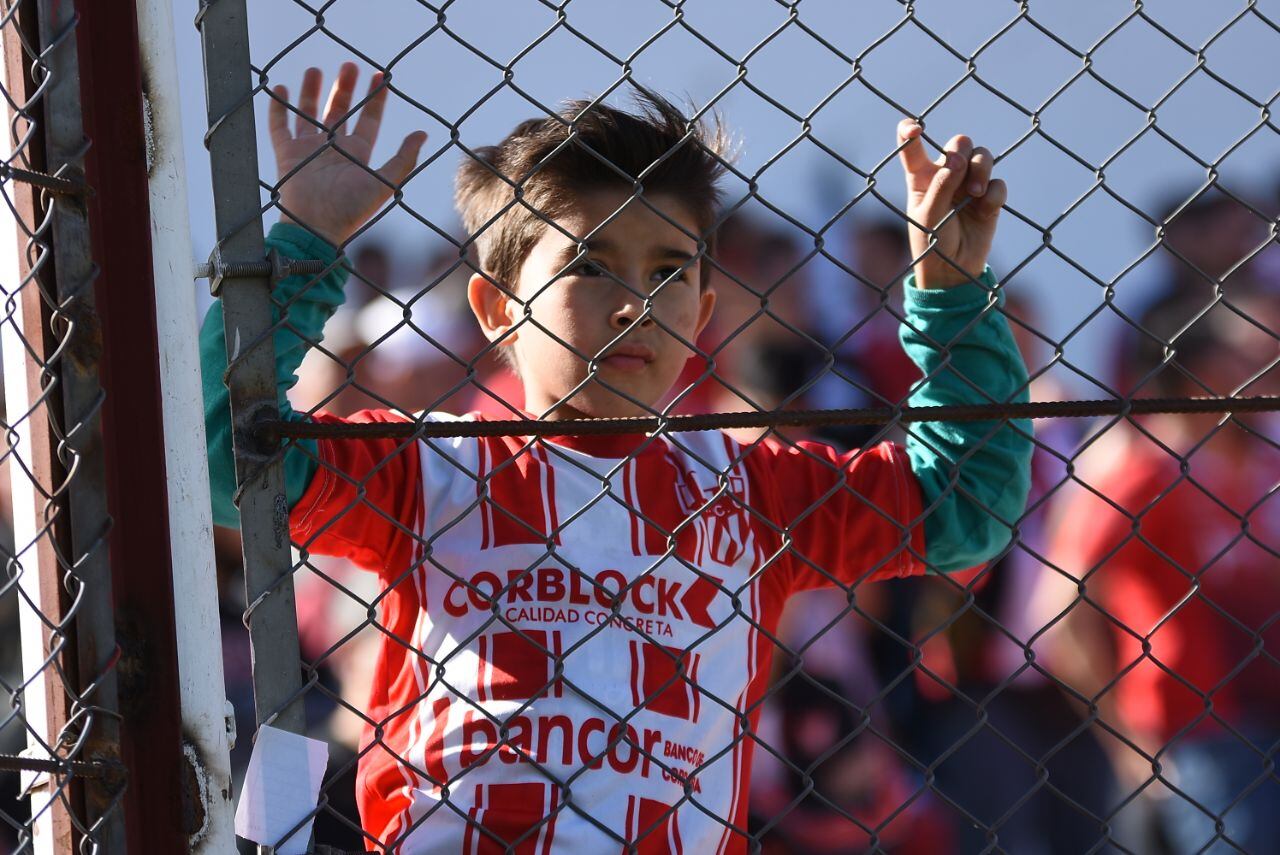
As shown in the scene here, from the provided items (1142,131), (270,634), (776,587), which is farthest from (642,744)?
(1142,131)

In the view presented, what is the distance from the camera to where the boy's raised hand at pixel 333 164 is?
179 cm

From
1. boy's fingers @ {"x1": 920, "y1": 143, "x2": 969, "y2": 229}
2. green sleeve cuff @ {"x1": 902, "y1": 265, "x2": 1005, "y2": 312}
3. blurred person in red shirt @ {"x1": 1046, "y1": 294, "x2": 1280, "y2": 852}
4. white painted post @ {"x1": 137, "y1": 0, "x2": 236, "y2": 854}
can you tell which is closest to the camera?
white painted post @ {"x1": 137, "y1": 0, "x2": 236, "y2": 854}

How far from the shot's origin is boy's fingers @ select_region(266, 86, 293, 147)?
178cm

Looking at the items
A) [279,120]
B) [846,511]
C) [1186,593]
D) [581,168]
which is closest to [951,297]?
[846,511]

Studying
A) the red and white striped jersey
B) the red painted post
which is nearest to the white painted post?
the red painted post

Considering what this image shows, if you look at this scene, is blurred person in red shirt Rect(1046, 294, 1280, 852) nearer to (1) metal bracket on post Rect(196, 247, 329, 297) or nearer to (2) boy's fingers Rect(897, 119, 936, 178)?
(2) boy's fingers Rect(897, 119, 936, 178)

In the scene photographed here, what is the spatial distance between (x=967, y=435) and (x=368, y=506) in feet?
2.88

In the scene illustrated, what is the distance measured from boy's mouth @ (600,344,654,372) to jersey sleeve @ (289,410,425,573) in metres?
0.29

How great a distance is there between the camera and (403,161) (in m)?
1.80

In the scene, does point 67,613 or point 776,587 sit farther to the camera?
point 776,587

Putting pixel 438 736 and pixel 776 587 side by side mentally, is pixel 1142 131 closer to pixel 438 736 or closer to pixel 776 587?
pixel 776 587

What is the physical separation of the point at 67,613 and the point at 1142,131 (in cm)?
139

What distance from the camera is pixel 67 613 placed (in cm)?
148

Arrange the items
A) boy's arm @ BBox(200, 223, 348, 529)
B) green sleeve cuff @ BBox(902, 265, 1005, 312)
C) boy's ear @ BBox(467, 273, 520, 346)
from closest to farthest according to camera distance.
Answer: boy's arm @ BBox(200, 223, 348, 529), green sleeve cuff @ BBox(902, 265, 1005, 312), boy's ear @ BBox(467, 273, 520, 346)
